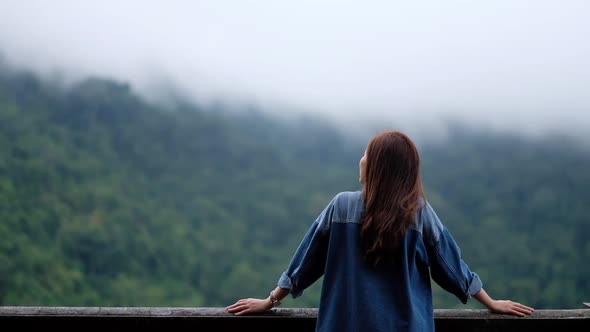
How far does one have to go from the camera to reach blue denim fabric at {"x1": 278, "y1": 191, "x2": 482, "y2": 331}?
→ 5.14ft

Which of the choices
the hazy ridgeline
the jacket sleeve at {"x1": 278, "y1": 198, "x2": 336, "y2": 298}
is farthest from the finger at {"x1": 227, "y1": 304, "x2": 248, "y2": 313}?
the hazy ridgeline

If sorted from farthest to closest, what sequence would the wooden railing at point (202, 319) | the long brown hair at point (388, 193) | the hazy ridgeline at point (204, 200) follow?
the hazy ridgeline at point (204, 200)
the wooden railing at point (202, 319)
the long brown hair at point (388, 193)

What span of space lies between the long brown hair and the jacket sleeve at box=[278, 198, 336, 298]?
0.40 feet

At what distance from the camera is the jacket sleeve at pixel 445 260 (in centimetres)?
162

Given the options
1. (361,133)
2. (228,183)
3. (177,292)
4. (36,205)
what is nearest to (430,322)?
(177,292)

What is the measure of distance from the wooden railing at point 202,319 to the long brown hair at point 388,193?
359mm

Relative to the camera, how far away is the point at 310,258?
1668mm

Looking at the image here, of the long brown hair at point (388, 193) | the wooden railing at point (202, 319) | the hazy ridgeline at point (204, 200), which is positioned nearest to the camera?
the long brown hair at point (388, 193)

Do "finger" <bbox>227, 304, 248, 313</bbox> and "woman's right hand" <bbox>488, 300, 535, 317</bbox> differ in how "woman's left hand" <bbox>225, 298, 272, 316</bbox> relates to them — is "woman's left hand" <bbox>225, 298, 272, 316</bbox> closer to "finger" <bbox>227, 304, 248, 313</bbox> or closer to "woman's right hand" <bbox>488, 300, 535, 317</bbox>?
"finger" <bbox>227, 304, 248, 313</bbox>

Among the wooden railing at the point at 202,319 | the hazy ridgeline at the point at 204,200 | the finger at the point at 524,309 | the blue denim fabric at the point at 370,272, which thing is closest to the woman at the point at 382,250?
the blue denim fabric at the point at 370,272

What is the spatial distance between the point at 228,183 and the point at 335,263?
59859 millimetres

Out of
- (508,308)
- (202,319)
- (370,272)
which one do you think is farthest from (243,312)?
(508,308)

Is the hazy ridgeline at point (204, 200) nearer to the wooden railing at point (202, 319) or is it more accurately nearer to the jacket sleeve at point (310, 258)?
the wooden railing at point (202, 319)

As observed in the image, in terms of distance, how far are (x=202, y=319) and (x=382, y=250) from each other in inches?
23.2
